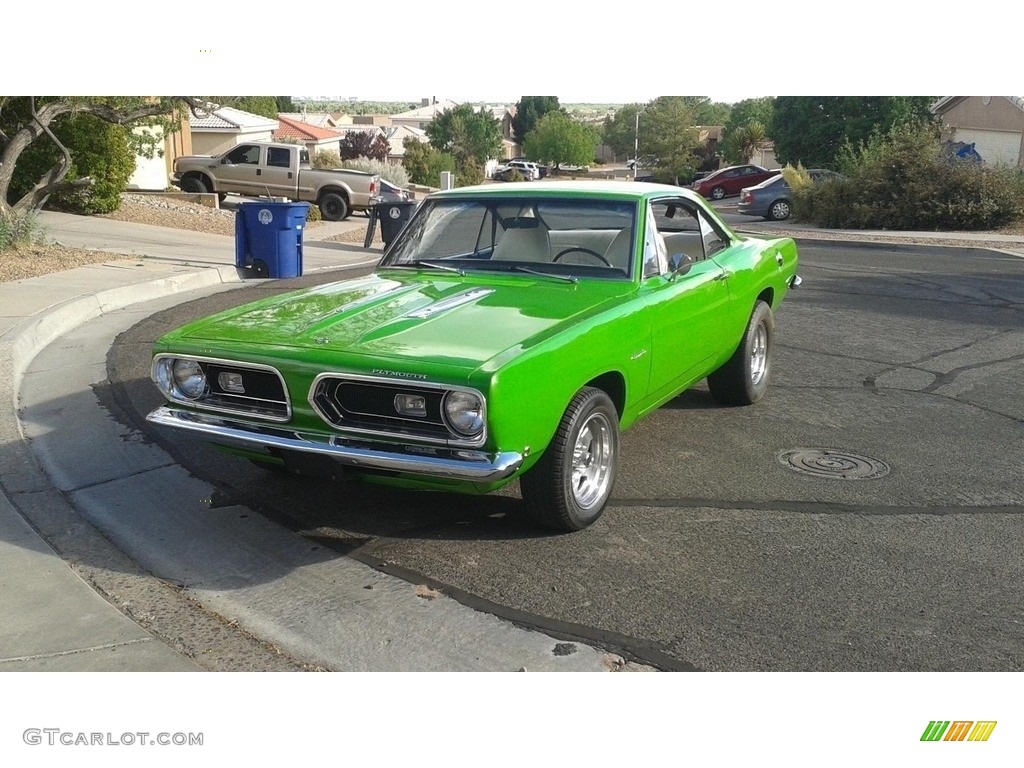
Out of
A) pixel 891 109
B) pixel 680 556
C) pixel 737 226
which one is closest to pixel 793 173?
pixel 737 226

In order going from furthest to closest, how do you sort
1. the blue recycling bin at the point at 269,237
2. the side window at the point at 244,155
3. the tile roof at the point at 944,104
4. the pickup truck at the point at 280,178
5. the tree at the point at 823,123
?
the tree at the point at 823,123 → the tile roof at the point at 944,104 → the side window at the point at 244,155 → the pickup truck at the point at 280,178 → the blue recycling bin at the point at 269,237

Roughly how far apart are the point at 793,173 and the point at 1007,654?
26.7m

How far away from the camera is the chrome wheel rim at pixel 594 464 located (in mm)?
4688

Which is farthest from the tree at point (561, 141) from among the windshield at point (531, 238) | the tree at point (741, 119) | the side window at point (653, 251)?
the side window at point (653, 251)

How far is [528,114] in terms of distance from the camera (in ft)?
326

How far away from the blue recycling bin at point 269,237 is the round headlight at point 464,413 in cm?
950

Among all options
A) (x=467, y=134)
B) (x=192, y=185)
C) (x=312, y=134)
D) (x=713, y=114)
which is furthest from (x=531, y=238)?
(x=713, y=114)

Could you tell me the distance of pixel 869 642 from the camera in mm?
3643

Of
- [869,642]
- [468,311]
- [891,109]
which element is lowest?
[869,642]

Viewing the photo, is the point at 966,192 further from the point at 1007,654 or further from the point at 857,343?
the point at 1007,654

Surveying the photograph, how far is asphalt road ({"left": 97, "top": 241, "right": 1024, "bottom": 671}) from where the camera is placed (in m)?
3.73

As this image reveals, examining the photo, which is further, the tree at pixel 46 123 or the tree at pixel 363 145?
the tree at pixel 363 145

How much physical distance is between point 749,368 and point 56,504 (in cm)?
436

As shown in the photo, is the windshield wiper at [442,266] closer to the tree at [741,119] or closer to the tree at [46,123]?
the tree at [46,123]
